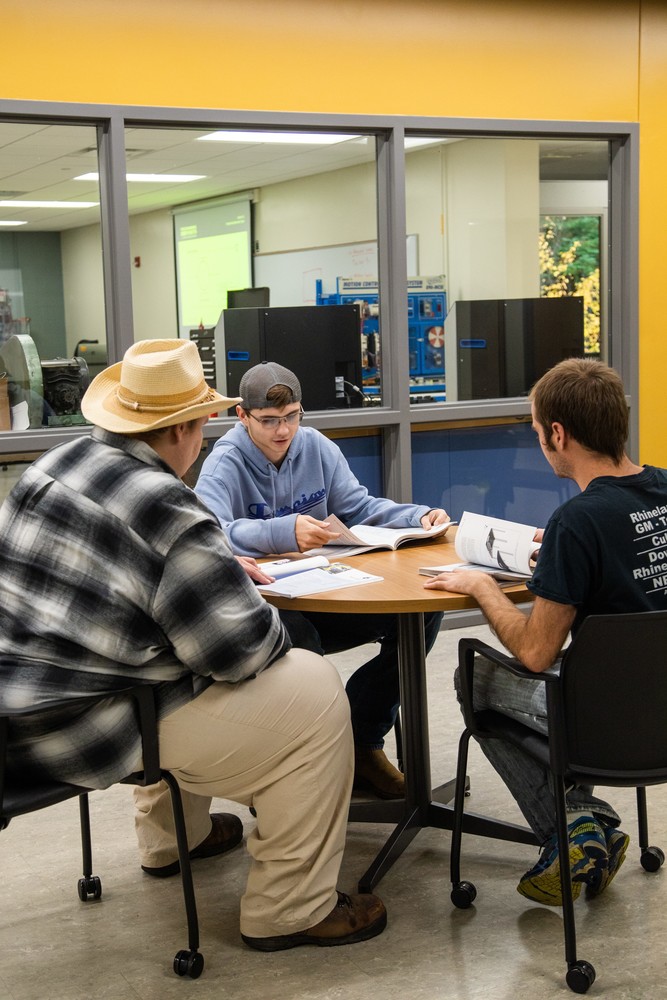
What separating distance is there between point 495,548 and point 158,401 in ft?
2.94

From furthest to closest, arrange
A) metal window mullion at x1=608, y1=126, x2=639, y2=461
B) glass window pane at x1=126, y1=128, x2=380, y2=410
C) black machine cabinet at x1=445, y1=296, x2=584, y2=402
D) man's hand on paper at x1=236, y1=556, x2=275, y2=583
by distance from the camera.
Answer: metal window mullion at x1=608, y1=126, x2=639, y2=461 < black machine cabinet at x1=445, y1=296, x2=584, y2=402 < glass window pane at x1=126, y1=128, x2=380, y2=410 < man's hand on paper at x1=236, y1=556, x2=275, y2=583

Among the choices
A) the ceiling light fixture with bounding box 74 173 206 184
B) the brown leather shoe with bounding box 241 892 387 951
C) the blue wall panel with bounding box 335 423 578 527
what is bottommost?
the brown leather shoe with bounding box 241 892 387 951

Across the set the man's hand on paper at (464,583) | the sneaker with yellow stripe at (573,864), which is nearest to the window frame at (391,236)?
the man's hand on paper at (464,583)

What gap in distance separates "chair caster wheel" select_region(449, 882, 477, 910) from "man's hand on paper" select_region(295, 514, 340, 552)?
3.09ft

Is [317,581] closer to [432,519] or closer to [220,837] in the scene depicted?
[432,519]

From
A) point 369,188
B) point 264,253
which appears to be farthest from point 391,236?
point 264,253

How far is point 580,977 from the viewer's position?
7.84ft

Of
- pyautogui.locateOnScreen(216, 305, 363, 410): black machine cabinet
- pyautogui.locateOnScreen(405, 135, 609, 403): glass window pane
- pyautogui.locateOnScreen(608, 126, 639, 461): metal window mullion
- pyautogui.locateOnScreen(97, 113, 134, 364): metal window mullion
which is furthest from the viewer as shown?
pyautogui.locateOnScreen(608, 126, 639, 461): metal window mullion

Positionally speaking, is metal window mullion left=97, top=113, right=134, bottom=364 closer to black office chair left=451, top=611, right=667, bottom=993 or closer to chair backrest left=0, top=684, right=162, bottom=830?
chair backrest left=0, top=684, right=162, bottom=830

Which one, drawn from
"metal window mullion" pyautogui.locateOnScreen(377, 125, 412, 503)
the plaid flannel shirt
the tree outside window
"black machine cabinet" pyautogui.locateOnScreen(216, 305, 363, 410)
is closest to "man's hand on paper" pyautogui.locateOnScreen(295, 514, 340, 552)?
the plaid flannel shirt

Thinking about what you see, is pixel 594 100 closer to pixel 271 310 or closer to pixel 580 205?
pixel 580 205

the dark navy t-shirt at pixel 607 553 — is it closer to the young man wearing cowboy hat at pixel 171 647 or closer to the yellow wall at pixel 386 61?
the young man wearing cowboy hat at pixel 171 647

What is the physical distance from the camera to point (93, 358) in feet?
16.1

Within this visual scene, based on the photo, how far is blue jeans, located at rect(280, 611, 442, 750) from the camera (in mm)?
3384
